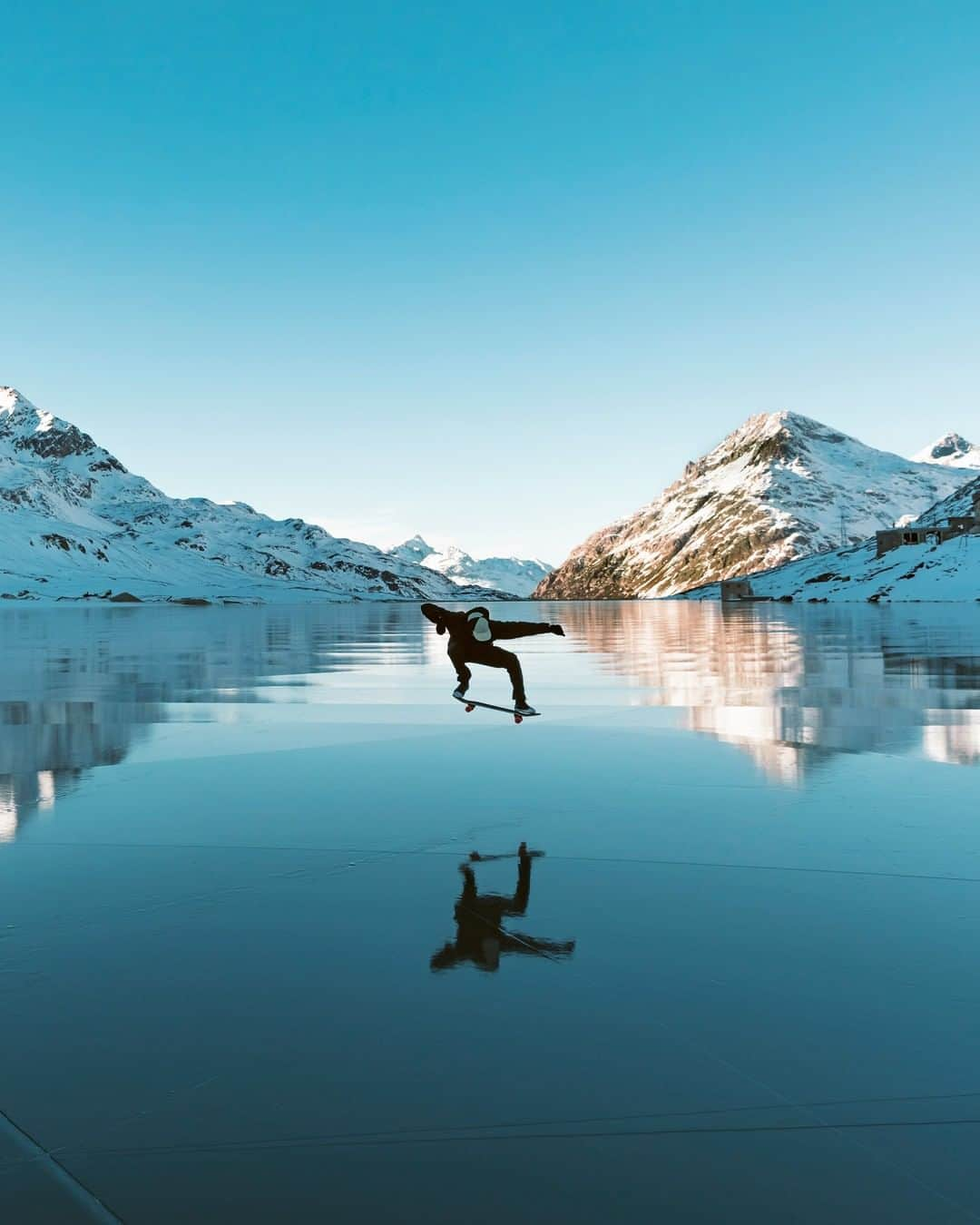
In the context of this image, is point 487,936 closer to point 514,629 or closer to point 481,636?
point 481,636

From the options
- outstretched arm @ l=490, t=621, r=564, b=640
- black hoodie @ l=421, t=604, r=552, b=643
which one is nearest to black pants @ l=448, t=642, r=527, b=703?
black hoodie @ l=421, t=604, r=552, b=643

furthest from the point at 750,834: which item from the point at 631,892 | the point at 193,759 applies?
the point at 193,759

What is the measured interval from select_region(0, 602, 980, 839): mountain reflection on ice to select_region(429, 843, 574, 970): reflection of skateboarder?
5442 mm

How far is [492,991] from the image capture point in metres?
6.29

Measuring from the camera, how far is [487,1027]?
18.8 feet

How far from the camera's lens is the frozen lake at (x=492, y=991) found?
4375 mm

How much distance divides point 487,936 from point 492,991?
1.09 metres

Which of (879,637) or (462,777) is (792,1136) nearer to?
(462,777)

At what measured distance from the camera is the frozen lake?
4.38m

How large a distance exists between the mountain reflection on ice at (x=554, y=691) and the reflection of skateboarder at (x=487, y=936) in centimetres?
544

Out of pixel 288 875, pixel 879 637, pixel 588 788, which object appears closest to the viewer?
pixel 288 875

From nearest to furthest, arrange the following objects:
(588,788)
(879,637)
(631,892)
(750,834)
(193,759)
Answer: (631,892) → (750,834) → (588,788) → (193,759) → (879,637)

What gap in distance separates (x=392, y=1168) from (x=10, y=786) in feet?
35.9

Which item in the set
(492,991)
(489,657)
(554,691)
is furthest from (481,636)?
(492,991)
